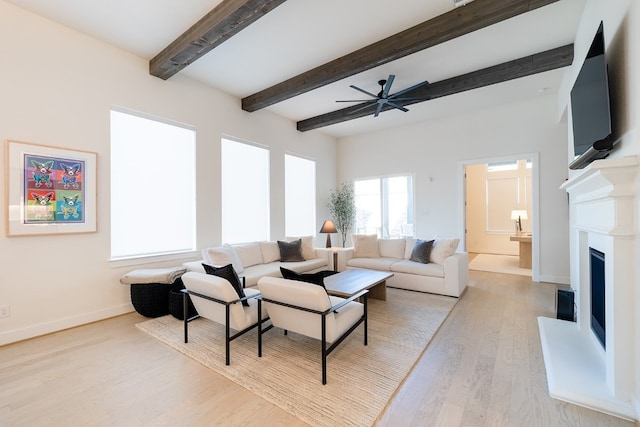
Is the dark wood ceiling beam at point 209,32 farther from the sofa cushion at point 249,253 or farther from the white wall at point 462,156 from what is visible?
the white wall at point 462,156

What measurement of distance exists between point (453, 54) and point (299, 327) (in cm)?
401

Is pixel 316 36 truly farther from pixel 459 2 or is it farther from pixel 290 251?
pixel 290 251

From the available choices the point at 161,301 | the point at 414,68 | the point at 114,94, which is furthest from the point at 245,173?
the point at 414,68

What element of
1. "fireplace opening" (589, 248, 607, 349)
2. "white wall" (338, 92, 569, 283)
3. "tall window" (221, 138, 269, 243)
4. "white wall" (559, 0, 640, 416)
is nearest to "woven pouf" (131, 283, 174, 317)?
"tall window" (221, 138, 269, 243)

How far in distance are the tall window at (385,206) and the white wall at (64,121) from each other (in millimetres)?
4574

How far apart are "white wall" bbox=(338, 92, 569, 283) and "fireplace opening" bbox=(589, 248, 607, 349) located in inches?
120

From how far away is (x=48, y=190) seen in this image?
3.06 metres

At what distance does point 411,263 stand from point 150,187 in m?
4.28

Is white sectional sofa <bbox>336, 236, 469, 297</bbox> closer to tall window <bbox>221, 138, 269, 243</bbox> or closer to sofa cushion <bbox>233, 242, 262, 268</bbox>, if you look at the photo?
sofa cushion <bbox>233, 242, 262, 268</bbox>

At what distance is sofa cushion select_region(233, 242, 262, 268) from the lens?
4510mm

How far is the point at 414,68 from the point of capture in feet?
13.5

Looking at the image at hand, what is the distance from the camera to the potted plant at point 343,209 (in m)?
7.28

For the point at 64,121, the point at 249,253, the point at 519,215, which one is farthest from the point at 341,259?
the point at 519,215

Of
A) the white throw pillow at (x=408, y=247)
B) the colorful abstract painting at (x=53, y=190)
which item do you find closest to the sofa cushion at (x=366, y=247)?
the white throw pillow at (x=408, y=247)
